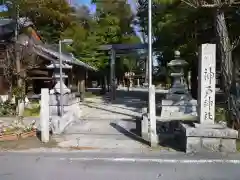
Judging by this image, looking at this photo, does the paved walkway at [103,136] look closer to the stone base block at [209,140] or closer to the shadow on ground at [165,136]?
the shadow on ground at [165,136]

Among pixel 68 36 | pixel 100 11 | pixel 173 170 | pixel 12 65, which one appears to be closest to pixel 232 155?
pixel 173 170

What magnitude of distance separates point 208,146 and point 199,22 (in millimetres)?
10516

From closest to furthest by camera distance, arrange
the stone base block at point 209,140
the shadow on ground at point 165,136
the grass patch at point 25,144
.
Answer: the stone base block at point 209,140 < the grass patch at point 25,144 < the shadow on ground at point 165,136

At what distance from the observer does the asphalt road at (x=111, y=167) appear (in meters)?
6.33

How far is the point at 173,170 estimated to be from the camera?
6.76 meters

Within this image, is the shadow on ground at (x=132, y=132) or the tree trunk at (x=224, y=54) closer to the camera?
the tree trunk at (x=224, y=54)

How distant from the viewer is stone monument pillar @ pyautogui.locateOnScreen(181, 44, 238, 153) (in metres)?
8.12

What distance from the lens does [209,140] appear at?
817 centimetres

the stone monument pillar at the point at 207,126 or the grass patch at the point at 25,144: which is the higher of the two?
the stone monument pillar at the point at 207,126


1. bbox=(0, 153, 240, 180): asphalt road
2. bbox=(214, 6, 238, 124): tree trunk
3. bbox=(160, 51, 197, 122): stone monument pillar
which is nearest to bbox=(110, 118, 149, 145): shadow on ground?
bbox=(0, 153, 240, 180): asphalt road

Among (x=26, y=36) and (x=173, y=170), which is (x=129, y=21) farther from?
(x=173, y=170)

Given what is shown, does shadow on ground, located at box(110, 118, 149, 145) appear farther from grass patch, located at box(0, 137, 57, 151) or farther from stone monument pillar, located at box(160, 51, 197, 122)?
stone monument pillar, located at box(160, 51, 197, 122)

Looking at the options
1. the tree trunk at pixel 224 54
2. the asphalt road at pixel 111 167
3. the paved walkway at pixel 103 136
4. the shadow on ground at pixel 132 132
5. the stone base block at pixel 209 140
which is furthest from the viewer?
the shadow on ground at pixel 132 132

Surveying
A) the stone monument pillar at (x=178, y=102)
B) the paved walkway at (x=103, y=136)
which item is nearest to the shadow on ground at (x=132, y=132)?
the paved walkway at (x=103, y=136)
